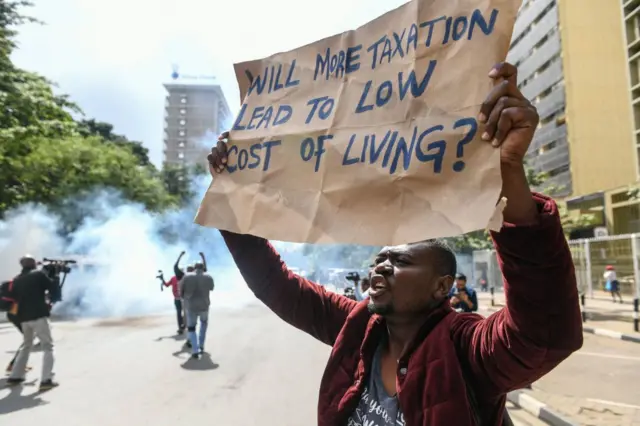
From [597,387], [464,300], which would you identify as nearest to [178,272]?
[464,300]

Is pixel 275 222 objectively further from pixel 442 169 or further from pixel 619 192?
pixel 619 192

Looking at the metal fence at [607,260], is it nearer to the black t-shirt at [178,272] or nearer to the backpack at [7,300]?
the black t-shirt at [178,272]

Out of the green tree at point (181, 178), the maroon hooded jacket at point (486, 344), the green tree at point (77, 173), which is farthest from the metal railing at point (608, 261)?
the green tree at point (181, 178)

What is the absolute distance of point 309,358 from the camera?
8.67m

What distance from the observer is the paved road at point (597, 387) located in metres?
5.36

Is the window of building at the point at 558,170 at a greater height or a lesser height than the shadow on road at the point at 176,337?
greater

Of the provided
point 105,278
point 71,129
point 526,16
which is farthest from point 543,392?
point 526,16

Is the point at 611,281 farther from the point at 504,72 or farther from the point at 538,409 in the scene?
the point at 504,72

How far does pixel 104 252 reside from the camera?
2359 centimetres

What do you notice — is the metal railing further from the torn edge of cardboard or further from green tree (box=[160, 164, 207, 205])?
green tree (box=[160, 164, 207, 205])

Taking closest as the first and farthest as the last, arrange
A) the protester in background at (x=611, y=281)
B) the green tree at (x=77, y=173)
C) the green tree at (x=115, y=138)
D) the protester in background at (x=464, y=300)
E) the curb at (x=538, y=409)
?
the curb at (x=538, y=409) < the protester in background at (x=464, y=300) < the protester in background at (x=611, y=281) < the green tree at (x=77, y=173) < the green tree at (x=115, y=138)

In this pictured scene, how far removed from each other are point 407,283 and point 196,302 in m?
7.42

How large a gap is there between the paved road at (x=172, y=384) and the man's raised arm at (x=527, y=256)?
4.21 m

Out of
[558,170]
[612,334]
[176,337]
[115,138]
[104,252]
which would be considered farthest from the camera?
[115,138]
